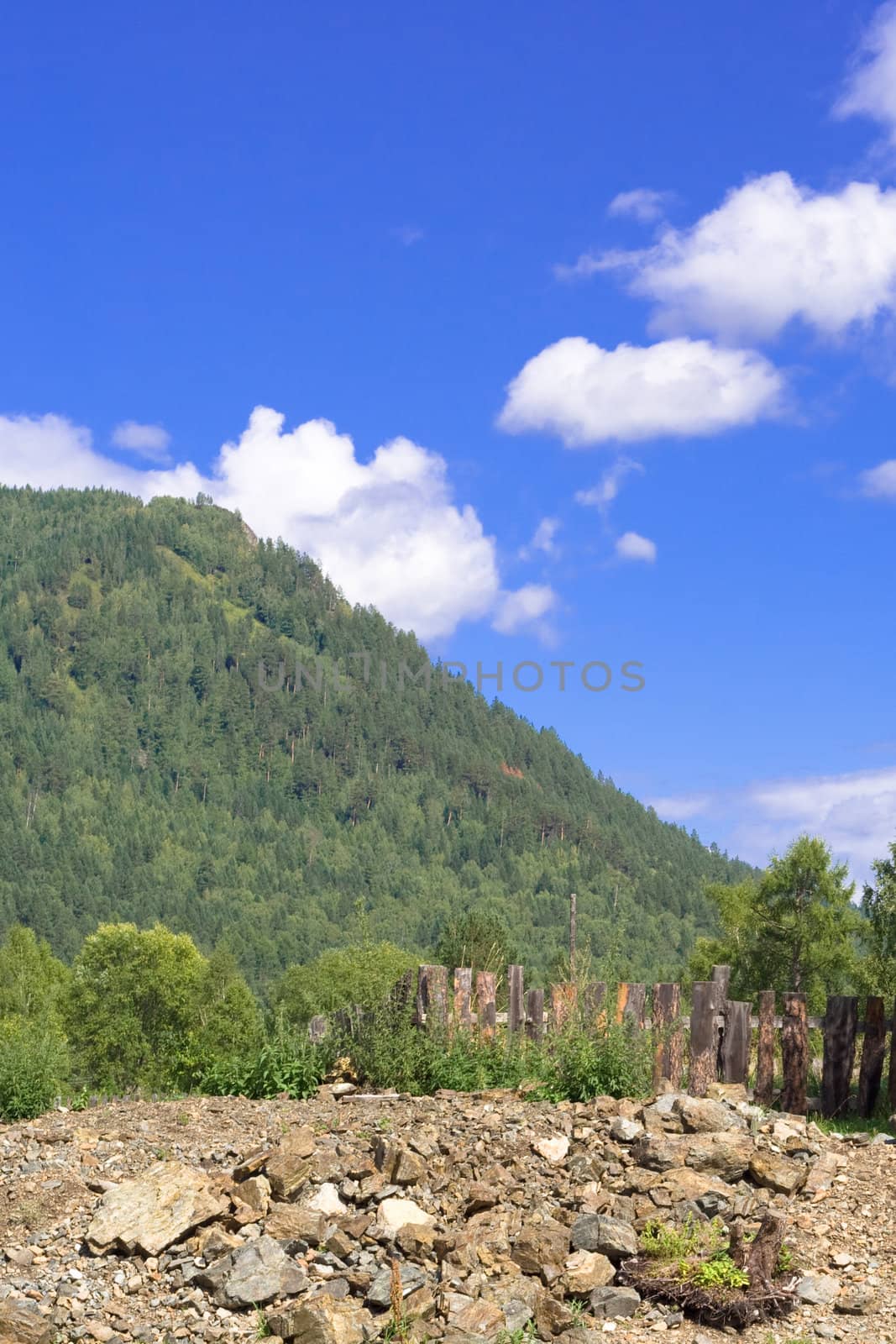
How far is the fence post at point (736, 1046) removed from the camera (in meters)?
13.4

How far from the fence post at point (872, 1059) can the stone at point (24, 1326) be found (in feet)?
29.7

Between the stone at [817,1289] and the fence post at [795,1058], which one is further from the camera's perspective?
the fence post at [795,1058]

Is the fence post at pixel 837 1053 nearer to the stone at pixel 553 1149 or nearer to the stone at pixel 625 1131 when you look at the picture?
the stone at pixel 625 1131

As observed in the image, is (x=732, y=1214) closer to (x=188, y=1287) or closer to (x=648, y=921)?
(x=188, y=1287)

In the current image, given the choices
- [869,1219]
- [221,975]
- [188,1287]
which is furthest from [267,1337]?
[221,975]

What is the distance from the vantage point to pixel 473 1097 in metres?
11.8

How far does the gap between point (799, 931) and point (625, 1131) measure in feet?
106

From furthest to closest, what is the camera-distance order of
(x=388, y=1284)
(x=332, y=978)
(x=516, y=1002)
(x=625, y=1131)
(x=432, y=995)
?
(x=332, y=978), (x=516, y=1002), (x=432, y=995), (x=625, y=1131), (x=388, y=1284)

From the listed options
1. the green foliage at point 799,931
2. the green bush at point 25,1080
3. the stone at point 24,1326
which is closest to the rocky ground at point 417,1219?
the stone at point 24,1326

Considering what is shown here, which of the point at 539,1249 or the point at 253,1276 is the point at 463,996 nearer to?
the point at 539,1249

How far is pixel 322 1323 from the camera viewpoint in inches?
309

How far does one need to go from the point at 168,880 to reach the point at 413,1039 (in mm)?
182874

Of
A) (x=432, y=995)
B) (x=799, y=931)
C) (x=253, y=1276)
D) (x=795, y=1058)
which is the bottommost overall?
(x=253, y=1276)

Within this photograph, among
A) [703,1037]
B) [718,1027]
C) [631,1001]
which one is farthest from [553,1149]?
[718,1027]
